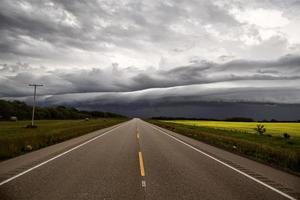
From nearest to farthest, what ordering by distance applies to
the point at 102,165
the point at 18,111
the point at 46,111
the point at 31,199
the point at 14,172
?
1. the point at 31,199
2. the point at 14,172
3. the point at 102,165
4. the point at 18,111
5. the point at 46,111

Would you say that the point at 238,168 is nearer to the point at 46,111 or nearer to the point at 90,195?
the point at 90,195

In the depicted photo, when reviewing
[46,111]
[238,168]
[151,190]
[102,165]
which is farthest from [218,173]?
[46,111]

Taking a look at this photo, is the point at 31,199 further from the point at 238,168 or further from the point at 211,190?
the point at 238,168

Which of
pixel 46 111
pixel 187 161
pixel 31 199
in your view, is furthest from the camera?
pixel 46 111

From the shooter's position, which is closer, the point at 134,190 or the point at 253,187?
the point at 134,190

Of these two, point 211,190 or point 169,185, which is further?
point 169,185

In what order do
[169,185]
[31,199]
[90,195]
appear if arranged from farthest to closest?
[169,185], [90,195], [31,199]

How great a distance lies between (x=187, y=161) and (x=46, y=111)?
124m

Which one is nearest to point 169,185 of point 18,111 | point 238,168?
point 238,168

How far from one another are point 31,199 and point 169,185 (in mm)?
3311

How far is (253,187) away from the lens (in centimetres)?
778

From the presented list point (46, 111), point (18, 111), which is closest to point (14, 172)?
point (18, 111)

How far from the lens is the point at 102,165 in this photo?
10.9m

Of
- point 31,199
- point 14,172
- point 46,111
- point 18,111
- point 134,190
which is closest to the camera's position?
point 31,199
